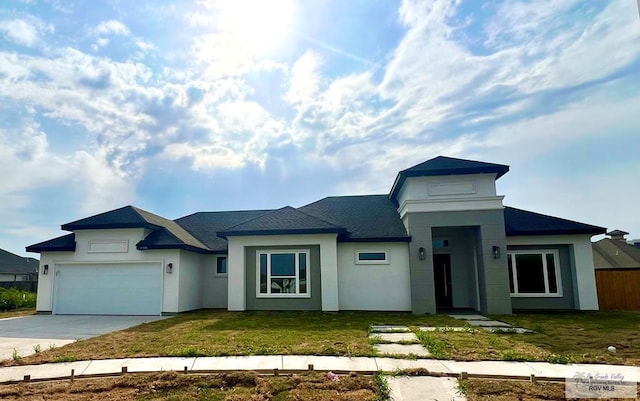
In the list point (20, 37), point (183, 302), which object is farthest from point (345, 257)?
point (20, 37)

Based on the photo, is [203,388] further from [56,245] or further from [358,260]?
[56,245]

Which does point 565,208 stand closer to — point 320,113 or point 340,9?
point 320,113

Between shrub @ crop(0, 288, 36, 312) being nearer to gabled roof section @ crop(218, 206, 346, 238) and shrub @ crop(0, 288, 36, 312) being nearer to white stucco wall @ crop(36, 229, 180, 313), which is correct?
white stucco wall @ crop(36, 229, 180, 313)

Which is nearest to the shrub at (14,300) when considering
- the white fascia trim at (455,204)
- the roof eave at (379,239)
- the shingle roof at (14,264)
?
the shingle roof at (14,264)

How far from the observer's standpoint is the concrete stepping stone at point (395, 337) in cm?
824

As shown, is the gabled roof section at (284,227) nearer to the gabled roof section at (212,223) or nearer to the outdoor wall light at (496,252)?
the gabled roof section at (212,223)

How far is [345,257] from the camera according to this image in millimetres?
14820

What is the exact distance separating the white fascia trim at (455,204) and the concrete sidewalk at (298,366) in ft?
26.6

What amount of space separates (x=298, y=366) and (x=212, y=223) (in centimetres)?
1449

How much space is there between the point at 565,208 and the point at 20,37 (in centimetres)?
2156

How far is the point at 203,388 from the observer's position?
207 inches

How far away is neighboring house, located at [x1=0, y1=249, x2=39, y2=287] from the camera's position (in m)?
30.0

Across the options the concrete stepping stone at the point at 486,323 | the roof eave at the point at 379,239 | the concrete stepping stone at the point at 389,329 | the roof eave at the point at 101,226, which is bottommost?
the concrete stepping stone at the point at 486,323

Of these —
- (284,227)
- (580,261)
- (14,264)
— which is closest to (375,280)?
(284,227)
